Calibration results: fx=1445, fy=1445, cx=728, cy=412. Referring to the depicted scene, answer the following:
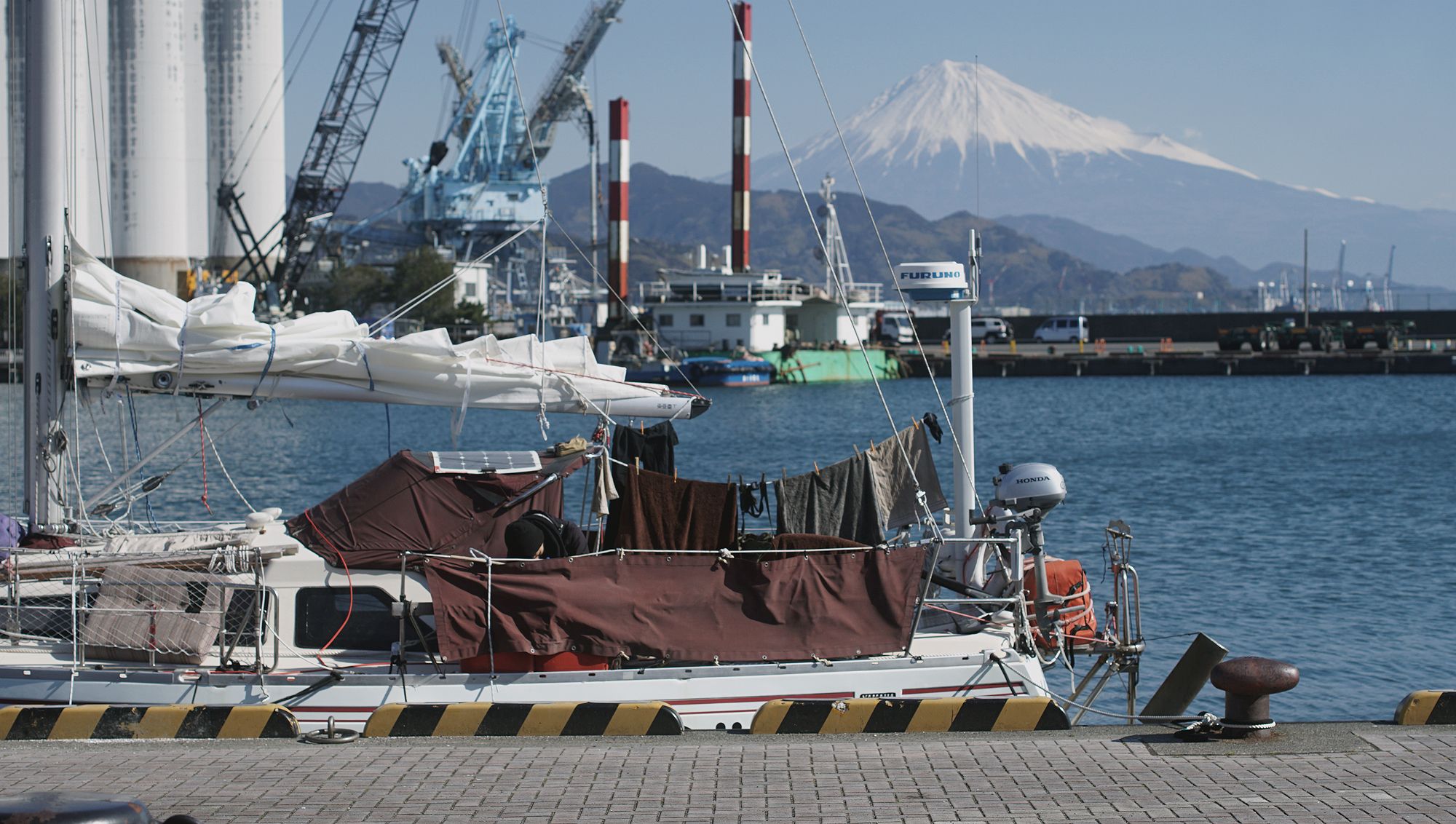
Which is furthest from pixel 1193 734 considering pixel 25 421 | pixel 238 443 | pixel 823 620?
pixel 238 443

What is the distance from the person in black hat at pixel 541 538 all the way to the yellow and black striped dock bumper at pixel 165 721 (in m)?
2.50

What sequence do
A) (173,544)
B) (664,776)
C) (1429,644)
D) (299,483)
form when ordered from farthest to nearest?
(299,483) → (1429,644) → (173,544) → (664,776)

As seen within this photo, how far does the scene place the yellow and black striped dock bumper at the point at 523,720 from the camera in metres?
10.4

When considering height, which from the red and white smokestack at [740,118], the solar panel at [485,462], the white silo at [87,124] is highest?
the red and white smokestack at [740,118]

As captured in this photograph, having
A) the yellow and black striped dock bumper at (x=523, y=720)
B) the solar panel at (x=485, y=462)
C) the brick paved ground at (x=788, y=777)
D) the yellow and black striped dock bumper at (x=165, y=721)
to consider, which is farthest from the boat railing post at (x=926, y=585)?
the yellow and black striped dock bumper at (x=165, y=721)

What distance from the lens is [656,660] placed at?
12.2m

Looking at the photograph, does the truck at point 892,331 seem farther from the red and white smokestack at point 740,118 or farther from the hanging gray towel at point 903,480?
the hanging gray towel at point 903,480

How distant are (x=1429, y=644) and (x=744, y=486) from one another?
12.0 metres

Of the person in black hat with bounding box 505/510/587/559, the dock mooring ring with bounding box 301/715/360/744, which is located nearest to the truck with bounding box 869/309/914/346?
the person in black hat with bounding box 505/510/587/559

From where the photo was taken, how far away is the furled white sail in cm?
1372

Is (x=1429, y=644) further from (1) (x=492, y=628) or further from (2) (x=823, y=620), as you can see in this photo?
(1) (x=492, y=628)

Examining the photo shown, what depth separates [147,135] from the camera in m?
84.5

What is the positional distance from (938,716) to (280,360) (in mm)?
7120

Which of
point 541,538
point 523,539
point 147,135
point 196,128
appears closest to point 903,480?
point 541,538
